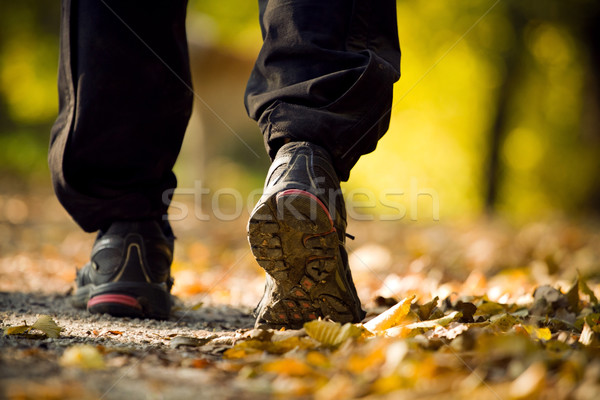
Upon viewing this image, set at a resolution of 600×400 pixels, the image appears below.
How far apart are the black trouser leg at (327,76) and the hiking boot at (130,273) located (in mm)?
581

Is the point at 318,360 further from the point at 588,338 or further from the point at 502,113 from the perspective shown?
the point at 502,113

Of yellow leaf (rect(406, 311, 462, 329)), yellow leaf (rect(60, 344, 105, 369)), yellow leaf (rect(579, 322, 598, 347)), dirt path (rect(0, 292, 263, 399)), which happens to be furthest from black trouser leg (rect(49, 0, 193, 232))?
yellow leaf (rect(579, 322, 598, 347))

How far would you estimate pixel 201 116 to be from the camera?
11797 mm

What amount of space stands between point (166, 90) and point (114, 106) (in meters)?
0.18

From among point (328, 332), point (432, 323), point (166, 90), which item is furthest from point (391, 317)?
point (166, 90)

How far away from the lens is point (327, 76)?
143 cm

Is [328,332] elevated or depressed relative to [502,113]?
depressed

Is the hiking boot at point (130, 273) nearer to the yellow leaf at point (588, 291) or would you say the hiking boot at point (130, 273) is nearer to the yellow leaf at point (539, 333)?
the yellow leaf at point (539, 333)

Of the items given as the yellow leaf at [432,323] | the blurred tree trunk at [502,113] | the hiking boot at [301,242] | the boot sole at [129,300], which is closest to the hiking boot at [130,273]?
the boot sole at [129,300]

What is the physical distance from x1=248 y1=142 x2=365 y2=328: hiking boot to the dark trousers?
0.12 metres

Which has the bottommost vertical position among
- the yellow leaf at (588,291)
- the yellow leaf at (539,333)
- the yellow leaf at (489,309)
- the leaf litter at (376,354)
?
the yellow leaf at (588,291)

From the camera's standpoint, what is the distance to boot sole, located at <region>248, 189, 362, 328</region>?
1.29 m

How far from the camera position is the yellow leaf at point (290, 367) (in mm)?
953

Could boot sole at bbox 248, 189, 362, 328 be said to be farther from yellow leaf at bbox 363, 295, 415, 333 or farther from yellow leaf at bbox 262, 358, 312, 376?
yellow leaf at bbox 262, 358, 312, 376
